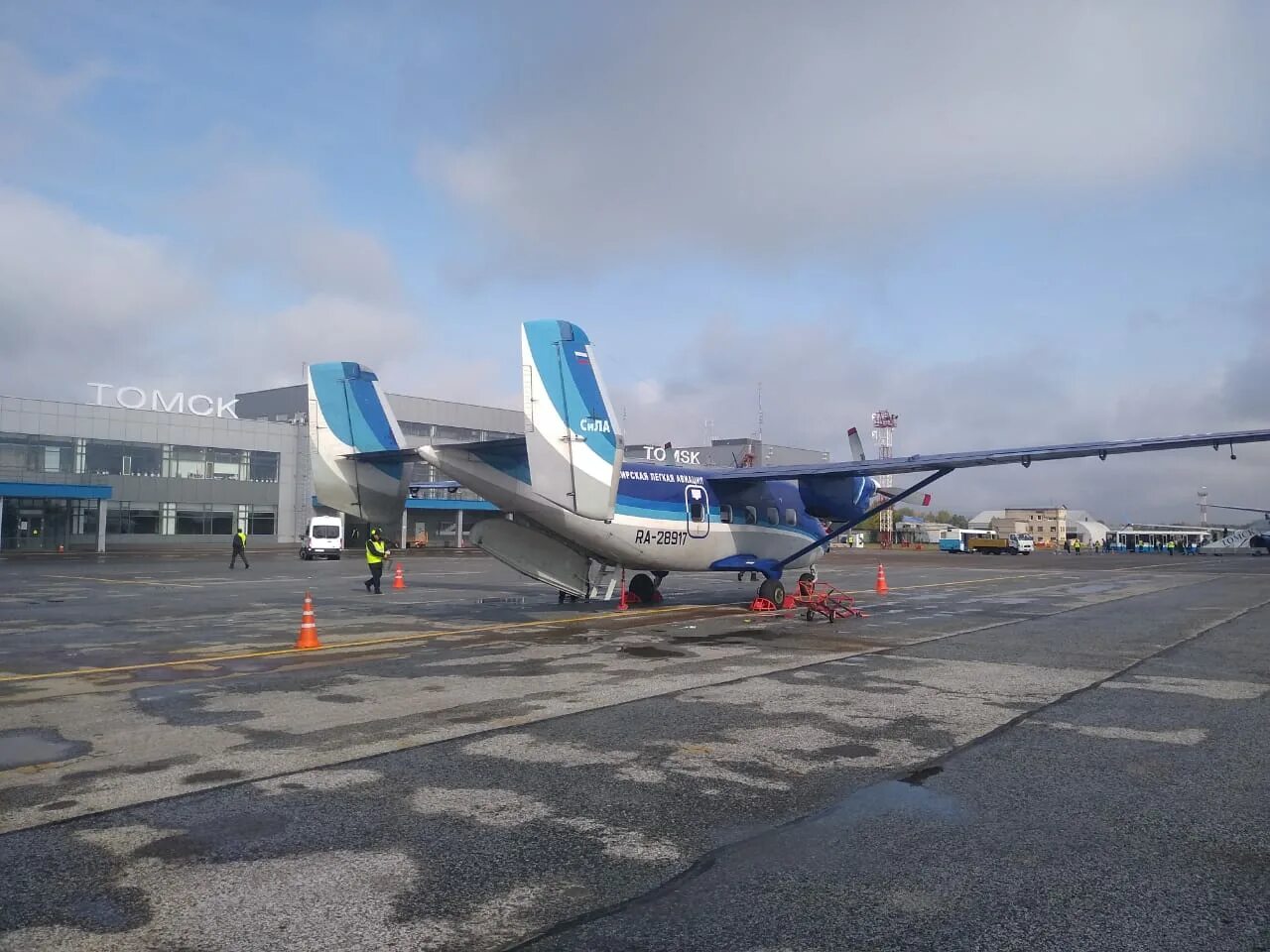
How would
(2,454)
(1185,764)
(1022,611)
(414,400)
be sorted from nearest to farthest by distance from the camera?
(1185,764) < (1022,611) < (2,454) < (414,400)

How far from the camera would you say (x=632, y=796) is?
20.8 feet

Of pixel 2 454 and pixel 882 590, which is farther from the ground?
pixel 2 454

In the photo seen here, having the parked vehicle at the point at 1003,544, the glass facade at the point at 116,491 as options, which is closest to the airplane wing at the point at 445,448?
the glass facade at the point at 116,491

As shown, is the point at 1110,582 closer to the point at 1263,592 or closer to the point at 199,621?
the point at 1263,592

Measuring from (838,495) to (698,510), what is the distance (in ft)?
14.6

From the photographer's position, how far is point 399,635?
1544cm

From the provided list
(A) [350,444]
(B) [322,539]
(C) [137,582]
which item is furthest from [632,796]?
(B) [322,539]

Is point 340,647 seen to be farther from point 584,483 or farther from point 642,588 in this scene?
point 642,588

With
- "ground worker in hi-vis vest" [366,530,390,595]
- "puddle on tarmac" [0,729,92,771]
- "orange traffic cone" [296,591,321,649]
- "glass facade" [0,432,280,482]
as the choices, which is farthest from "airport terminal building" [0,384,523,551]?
"puddle on tarmac" [0,729,92,771]

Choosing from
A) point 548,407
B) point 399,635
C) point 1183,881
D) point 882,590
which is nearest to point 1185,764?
point 1183,881

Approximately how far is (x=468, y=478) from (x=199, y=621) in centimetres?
626

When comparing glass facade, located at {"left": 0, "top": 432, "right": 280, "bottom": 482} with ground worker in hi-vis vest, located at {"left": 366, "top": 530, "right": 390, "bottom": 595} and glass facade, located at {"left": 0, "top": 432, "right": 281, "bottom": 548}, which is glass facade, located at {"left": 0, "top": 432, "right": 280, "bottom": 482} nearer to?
glass facade, located at {"left": 0, "top": 432, "right": 281, "bottom": 548}

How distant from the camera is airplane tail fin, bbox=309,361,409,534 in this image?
54.9ft

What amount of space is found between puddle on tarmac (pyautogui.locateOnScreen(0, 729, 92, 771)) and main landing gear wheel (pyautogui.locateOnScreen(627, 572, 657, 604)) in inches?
562
